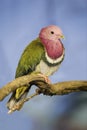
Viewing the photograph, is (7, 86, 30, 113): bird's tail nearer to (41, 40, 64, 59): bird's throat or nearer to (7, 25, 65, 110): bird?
(7, 25, 65, 110): bird

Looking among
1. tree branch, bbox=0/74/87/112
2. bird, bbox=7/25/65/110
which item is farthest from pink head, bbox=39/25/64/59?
tree branch, bbox=0/74/87/112

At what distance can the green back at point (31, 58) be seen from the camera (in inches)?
38.6

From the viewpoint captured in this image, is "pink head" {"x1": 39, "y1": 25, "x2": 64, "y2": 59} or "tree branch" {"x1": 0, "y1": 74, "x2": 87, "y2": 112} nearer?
"tree branch" {"x1": 0, "y1": 74, "x2": 87, "y2": 112}

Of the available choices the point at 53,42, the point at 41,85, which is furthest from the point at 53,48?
the point at 41,85

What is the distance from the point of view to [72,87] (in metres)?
0.93

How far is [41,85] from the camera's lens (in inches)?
35.9

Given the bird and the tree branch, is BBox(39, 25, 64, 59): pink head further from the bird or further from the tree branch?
the tree branch

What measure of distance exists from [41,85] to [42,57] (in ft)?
0.34

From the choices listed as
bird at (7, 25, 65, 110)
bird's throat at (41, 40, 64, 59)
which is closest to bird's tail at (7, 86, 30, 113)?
bird at (7, 25, 65, 110)

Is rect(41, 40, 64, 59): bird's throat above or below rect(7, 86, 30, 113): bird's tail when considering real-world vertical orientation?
above

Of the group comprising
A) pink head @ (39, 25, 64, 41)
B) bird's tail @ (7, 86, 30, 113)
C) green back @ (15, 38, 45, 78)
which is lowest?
bird's tail @ (7, 86, 30, 113)

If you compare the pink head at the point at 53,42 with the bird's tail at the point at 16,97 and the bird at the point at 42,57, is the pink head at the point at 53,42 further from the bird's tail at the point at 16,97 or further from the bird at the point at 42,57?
the bird's tail at the point at 16,97

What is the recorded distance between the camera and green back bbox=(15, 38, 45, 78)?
98cm

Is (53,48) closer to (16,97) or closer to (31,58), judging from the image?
(31,58)
